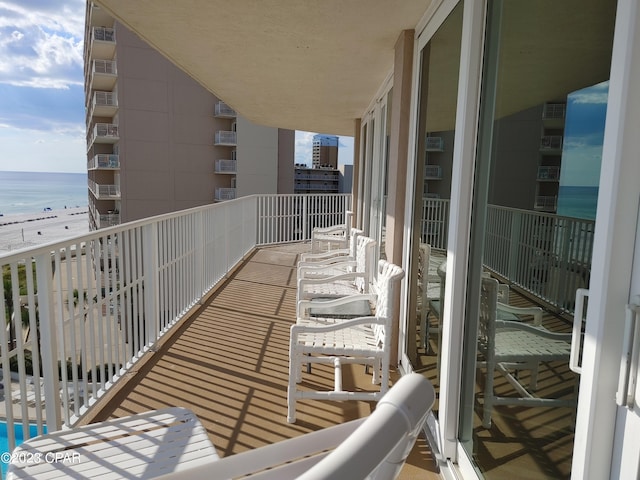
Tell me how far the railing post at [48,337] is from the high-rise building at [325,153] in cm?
3849

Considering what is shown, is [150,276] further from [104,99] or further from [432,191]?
[104,99]

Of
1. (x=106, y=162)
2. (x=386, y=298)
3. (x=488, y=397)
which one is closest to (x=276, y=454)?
(x=488, y=397)

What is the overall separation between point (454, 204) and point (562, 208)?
825mm

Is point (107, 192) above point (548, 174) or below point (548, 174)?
below

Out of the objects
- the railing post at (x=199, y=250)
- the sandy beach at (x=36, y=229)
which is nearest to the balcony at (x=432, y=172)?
the railing post at (x=199, y=250)

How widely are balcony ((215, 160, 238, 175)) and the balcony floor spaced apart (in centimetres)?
1959

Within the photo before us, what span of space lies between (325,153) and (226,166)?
2288 cm

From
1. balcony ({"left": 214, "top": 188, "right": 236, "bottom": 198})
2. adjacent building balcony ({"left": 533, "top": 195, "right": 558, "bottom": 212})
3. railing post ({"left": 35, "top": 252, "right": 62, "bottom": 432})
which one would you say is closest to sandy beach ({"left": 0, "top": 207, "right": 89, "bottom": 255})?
balcony ({"left": 214, "top": 188, "right": 236, "bottom": 198})

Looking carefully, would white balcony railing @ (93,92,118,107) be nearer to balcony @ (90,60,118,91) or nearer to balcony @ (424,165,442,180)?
balcony @ (90,60,118,91)

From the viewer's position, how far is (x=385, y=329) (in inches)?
96.6

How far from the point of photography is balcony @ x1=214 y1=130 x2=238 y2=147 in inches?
912

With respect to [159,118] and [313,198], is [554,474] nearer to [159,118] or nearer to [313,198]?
[313,198]

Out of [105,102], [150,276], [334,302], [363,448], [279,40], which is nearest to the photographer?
[363,448]

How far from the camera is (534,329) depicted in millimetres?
1305
